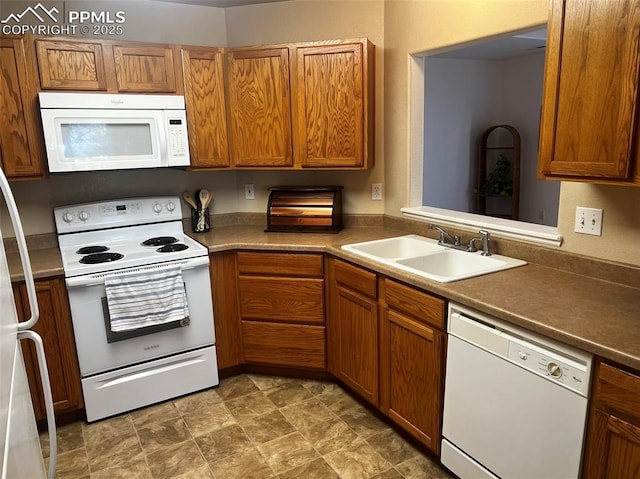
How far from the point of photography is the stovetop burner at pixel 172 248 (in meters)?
2.58

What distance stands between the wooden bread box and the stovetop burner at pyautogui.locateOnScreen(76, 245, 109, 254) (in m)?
0.99

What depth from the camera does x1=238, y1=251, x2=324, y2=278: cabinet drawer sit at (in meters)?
2.61

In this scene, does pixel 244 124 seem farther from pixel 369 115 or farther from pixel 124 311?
pixel 124 311

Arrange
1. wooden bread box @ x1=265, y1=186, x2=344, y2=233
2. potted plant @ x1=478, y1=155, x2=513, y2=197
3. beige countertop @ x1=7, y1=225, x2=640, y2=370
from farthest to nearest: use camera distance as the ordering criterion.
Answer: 1. potted plant @ x1=478, y1=155, x2=513, y2=197
2. wooden bread box @ x1=265, y1=186, x2=344, y2=233
3. beige countertop @ x1=7, y1=225, x2=640, y2=370

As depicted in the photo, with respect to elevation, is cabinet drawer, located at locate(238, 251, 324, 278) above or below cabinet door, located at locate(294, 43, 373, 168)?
below

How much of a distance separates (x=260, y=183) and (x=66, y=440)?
190 cm

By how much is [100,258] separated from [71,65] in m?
1.02

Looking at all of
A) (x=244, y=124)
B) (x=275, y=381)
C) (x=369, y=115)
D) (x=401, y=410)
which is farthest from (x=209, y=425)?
(x=369, y=115)

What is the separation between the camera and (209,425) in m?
2.41

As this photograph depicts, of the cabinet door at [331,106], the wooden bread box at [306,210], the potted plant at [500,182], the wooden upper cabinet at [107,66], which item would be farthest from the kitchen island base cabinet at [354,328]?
the potted plant at [500,182]

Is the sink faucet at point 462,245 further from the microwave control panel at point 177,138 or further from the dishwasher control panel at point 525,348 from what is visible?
the microwave control panel at point 177,138

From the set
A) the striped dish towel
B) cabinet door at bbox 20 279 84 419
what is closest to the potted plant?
the striped dish towel

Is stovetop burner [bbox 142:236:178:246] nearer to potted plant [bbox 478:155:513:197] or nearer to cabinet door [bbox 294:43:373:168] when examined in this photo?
cabinet door [bbox 294:43:373:168]

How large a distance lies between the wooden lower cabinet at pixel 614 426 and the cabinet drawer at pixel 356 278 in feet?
3.48
